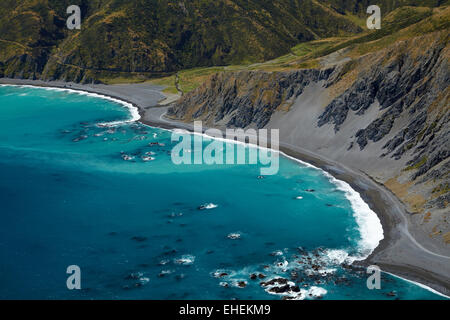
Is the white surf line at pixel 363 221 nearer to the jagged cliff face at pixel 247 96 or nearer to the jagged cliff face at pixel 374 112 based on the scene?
the jagged cliff face at pixel 374 112

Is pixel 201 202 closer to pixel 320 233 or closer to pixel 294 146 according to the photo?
pixel 320 233

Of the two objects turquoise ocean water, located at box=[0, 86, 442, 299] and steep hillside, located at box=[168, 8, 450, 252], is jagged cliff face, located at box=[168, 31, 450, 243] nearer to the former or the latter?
steep hillside, located at box=[168, 8, 450, 252]

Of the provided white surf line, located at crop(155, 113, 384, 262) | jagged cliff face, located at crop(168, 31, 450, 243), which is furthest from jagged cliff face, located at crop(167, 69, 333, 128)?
white surf line, located at crop(155, 113, 384, 262)

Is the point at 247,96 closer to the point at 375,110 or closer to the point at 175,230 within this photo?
the point at 375,110

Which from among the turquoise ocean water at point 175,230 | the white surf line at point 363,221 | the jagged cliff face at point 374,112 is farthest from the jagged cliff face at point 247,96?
the white surf line at point 363,221

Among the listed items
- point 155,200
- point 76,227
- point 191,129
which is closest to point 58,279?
point 76,227
